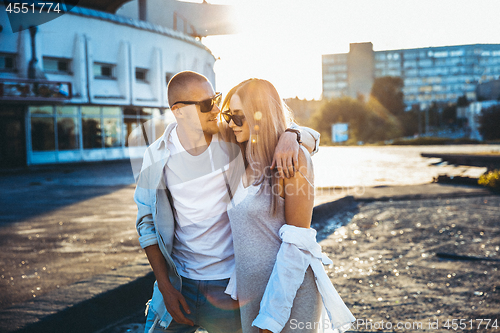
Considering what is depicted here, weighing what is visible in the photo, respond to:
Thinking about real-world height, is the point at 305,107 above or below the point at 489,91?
above

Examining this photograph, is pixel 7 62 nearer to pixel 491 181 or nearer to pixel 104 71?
pixel 104 71

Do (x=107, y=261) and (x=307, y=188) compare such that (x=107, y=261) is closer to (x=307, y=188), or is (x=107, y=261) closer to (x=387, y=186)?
(x=307, y=188)

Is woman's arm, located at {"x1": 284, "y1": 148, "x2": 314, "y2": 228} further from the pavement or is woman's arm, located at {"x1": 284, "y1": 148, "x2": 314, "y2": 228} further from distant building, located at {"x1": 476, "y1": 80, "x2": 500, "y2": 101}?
distant building, located at {"x1": 476, "y1": 80, "x2": 500, "y2": 101}

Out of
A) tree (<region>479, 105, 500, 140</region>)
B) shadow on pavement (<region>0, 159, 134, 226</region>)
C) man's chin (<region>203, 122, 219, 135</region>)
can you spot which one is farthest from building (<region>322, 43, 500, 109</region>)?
man's chin (<region>203, 122, 219, 135</region>)

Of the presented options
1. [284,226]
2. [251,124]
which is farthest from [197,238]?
[251,124]

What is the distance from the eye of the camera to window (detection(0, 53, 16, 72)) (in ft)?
71.8

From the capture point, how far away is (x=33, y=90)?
2208 centimetres

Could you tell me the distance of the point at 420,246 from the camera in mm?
6156

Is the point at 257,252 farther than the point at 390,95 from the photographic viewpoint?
No

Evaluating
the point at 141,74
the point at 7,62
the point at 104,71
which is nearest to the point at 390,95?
the point at 141,74

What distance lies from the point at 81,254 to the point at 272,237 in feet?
14.3

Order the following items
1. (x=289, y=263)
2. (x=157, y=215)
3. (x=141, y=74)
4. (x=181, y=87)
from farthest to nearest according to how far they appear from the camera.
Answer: (x=141, y=74)
(x=181, y=87)
(x=157, y=215)
(x=289, y=263)

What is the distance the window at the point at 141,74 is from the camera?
29444 millimetres

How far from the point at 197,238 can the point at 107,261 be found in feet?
11.2
